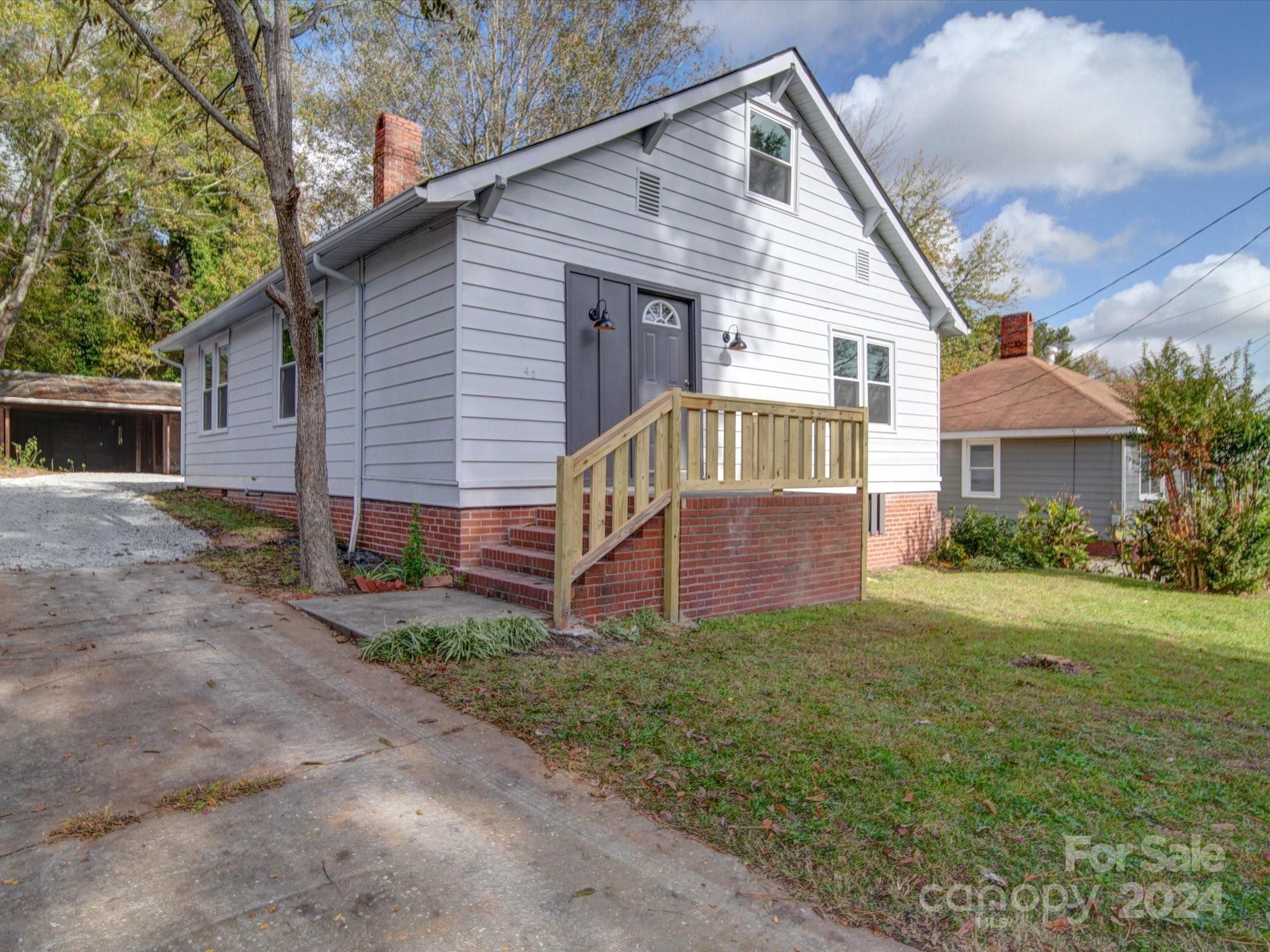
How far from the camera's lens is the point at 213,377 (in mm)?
13812

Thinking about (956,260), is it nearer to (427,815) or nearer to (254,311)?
(254,311)

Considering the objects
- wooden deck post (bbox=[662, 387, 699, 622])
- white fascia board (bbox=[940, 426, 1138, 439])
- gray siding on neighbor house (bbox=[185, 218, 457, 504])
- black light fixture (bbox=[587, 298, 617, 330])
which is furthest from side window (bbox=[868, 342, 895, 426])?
gray siding on neighbor house (bbox=[185, 218, 457, 504])

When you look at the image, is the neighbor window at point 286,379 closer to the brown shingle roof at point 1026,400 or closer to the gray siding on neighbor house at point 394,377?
the gray siding on neighbor house at point 394,377

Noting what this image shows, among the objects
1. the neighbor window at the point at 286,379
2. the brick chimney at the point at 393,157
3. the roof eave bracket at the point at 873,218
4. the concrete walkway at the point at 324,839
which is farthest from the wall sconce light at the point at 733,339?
the concrete walkway at the point at 324,839

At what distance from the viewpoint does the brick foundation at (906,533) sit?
1133 centimetres

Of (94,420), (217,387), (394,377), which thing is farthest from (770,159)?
(94,420)

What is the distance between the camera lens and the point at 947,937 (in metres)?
2.22

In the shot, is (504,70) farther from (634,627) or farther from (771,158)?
(634,627)

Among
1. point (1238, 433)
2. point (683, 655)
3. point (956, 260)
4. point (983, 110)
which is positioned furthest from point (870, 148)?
point (683, 655)

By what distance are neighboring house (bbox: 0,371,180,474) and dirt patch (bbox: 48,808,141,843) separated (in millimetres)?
24582

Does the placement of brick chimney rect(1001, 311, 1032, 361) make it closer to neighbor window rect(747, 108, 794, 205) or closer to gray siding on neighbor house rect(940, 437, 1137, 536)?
gray siding on neighbor house rect(940, 437, 1137, 536)

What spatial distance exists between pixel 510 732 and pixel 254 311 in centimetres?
1004

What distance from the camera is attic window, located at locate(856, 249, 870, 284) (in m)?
11.3

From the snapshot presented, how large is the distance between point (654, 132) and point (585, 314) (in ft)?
7.59
